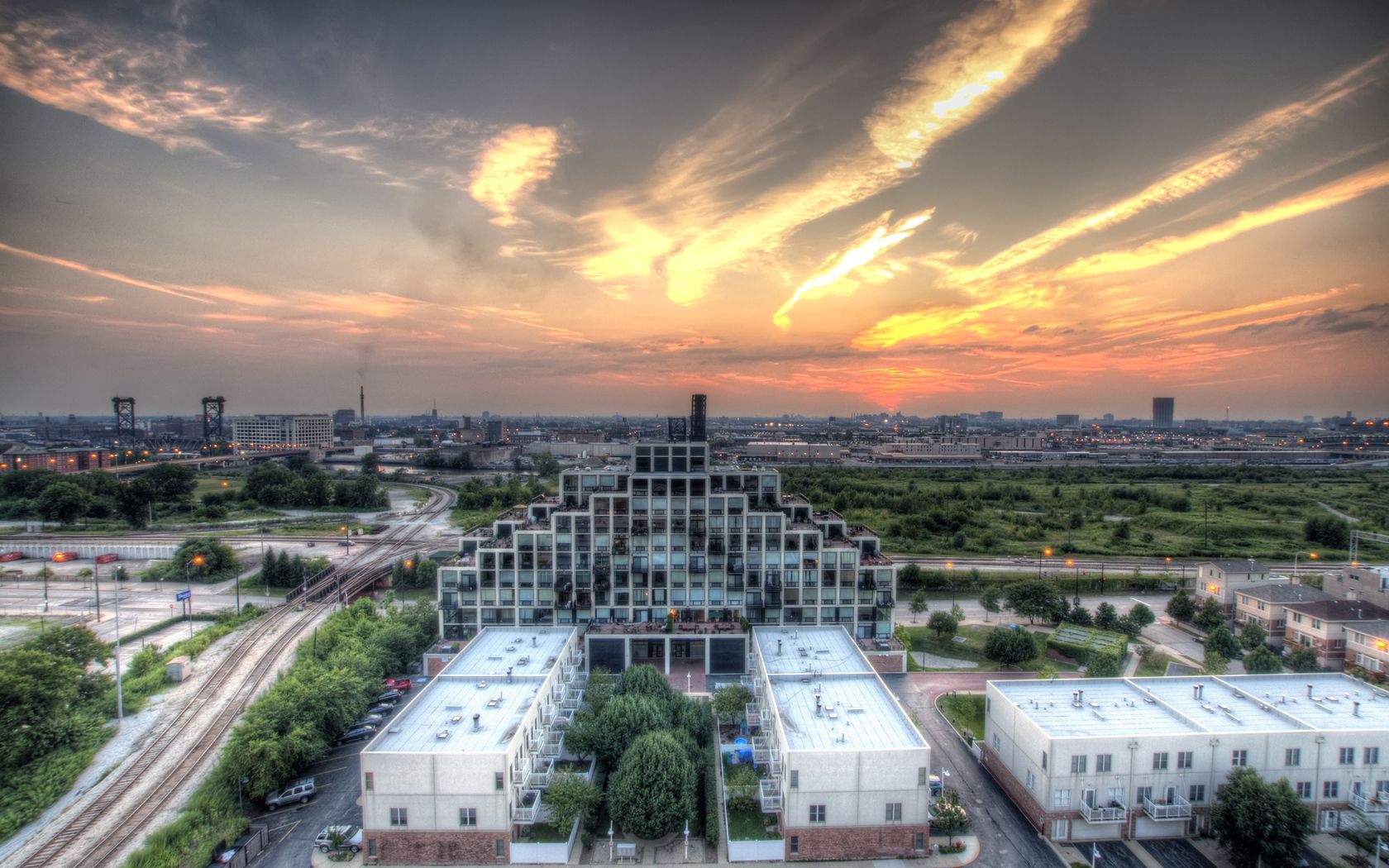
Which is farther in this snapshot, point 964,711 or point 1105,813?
point 964,711

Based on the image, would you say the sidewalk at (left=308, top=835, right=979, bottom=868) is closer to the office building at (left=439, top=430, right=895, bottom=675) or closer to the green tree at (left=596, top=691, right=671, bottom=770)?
the green tree at (left=596, top=691, right=671, bottom=770)

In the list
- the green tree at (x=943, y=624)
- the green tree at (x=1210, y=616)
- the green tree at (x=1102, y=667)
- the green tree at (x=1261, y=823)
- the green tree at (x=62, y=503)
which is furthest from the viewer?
the green tree at (x=62, y=503)

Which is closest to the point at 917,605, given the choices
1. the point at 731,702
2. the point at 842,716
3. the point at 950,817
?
the point at 731,702

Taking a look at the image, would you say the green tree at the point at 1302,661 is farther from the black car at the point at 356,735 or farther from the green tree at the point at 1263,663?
the black car at the point at 356,735

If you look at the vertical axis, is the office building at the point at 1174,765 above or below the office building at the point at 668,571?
below

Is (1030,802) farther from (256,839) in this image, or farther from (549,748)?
(256,839)

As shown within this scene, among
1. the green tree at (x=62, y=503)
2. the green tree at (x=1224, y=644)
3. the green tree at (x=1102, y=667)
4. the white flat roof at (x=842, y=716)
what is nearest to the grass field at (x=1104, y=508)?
the green tree at (x=1224, y=644)

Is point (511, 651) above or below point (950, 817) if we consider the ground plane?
above

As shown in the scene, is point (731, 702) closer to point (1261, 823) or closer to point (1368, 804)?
point (1261, 823)
